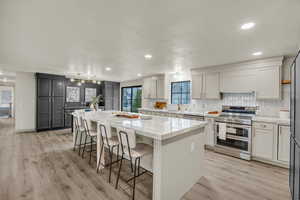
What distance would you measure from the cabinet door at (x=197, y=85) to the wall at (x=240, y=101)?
35cm

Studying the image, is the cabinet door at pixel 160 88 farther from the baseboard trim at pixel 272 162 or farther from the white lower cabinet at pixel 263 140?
the baseboard trim at pixel 272 162

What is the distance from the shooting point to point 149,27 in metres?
1.99

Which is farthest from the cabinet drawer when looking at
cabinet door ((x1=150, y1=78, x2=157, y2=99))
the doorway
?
the doorway

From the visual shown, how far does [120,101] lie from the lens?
8578 millimetres

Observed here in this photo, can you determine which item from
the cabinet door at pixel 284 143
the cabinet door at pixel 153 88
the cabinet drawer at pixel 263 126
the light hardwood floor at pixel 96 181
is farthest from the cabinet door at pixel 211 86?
the cabinet door at pixel 153 88

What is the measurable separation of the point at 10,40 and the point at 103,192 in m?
3.16

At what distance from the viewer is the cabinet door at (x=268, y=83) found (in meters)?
3.13

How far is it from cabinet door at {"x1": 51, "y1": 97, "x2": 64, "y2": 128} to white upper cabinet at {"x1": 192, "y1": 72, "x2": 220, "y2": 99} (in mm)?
5846

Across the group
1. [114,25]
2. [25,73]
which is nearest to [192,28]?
[114,25]

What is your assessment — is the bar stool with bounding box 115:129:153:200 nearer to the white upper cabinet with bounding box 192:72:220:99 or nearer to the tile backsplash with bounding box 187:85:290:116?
the white upper cabinet with bounding box 192:72:220:99

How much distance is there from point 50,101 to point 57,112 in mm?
564

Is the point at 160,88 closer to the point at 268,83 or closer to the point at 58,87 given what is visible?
the point at 268,83

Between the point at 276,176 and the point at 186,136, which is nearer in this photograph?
the point at 186,136

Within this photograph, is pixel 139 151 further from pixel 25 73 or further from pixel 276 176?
pixel 25 73
